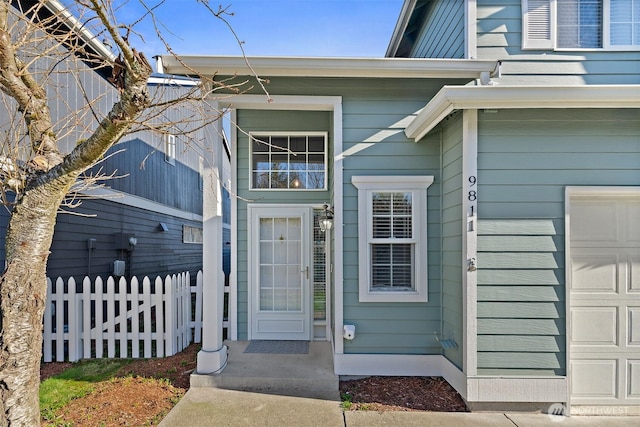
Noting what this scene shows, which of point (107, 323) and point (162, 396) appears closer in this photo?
point (162, 396)

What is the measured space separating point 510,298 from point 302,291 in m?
2.67

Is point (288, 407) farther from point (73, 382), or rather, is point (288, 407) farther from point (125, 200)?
point (125, 200)

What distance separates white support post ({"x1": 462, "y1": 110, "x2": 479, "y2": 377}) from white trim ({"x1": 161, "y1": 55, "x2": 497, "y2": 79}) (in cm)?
81

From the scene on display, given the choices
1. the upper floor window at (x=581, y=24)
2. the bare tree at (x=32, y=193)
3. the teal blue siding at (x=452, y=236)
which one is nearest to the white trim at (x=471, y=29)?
the upper floor window at (x=581, y=24)

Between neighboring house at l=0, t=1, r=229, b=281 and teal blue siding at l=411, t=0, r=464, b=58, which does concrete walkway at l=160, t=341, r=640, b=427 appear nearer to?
neighboring house at l=0, t=1, r=229, b=281

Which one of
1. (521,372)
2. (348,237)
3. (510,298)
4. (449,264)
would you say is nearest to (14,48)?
(348,237)

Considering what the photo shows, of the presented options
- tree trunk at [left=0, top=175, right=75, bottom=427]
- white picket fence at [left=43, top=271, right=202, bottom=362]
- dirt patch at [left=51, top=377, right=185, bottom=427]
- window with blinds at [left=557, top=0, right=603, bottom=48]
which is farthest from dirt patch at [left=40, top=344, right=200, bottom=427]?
window with blinds at [left=557, top=0, right=603, bottom=48]

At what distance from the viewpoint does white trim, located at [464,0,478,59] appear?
12.7ft

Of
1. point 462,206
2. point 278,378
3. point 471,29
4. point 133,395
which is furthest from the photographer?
point 471,29

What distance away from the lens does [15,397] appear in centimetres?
198

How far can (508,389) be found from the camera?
3229mm

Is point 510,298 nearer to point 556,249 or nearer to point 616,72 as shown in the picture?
point 556,249

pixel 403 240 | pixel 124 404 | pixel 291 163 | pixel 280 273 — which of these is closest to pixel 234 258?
pixel 280 273

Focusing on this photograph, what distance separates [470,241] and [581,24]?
2882 mm
